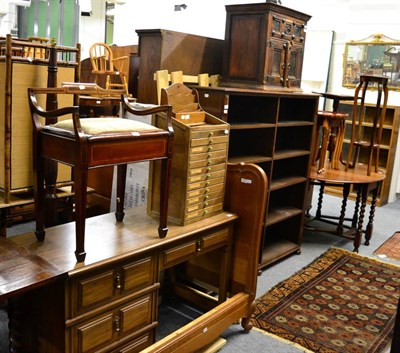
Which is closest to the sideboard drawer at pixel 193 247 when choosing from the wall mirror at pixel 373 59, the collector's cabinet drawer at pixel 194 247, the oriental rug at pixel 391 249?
the collector's cabinet drawer at pixel 194 247

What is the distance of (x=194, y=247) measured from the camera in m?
2.45

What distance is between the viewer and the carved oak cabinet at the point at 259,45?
3434 millimetres

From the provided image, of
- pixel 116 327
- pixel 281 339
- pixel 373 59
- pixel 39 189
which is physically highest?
pixel 373 59

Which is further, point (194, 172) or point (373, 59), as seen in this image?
point (373, 59)

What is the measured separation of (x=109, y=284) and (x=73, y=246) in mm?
240

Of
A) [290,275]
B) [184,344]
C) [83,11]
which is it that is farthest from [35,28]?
[184,344]

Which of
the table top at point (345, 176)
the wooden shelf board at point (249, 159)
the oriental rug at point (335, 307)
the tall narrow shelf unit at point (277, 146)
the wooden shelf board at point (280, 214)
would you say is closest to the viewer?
the oriental rug at point (335, 307)

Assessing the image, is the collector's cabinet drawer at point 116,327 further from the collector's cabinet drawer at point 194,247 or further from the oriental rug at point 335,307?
the oriental rug at point 335,307

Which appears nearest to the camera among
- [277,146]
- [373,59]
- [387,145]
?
[277,146]

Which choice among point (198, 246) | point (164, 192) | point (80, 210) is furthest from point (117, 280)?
point (198, 246)

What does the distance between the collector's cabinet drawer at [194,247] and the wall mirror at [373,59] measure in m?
4.71

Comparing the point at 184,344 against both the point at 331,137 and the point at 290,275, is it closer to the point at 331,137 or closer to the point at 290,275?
the point at 290,275

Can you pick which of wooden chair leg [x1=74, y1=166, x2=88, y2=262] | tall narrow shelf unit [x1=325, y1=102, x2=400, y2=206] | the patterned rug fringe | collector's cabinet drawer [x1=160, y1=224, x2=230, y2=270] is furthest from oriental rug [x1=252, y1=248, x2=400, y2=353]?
tall narrow shelf unit [x1=325, y1=102, x2=400, y2=206]

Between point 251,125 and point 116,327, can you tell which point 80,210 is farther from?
point 251,125
